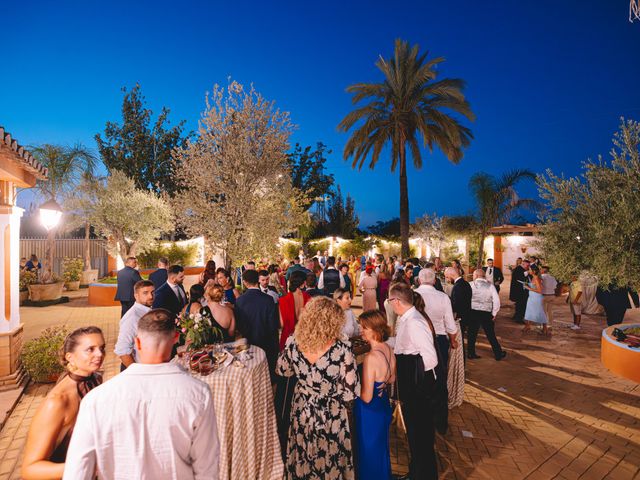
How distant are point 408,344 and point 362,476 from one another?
116 centimetres

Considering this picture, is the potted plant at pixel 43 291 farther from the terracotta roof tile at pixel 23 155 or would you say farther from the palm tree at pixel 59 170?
the terracotta roof tile at pixel 23 155

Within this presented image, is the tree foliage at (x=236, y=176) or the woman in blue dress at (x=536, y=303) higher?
the tree foliage at (x=236, y=176)

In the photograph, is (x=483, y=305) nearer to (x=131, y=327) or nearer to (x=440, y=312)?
(x=440, y=312)

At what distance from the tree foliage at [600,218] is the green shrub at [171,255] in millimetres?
16485

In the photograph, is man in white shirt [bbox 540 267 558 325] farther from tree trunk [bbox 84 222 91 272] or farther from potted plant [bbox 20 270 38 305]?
tree trunk [bbox 84 222 91 272]

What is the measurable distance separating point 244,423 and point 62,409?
165cm

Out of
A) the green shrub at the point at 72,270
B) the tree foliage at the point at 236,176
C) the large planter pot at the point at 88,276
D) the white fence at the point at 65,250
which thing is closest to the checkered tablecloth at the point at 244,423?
the tree foliage at the point at 236,176

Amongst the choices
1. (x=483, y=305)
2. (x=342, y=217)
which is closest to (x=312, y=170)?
(x=342, y=217)

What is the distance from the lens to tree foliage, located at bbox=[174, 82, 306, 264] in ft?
30.8

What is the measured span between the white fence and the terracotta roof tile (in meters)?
14.1

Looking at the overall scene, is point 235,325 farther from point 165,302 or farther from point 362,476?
point 362,476

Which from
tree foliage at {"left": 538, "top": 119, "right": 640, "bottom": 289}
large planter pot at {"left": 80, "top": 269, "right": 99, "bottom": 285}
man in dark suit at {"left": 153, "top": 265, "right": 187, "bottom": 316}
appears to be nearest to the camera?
man in dark suit at {"left": 153, "top": 265, "right": 187, "bottom": 316}

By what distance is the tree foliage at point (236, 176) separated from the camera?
9391mm

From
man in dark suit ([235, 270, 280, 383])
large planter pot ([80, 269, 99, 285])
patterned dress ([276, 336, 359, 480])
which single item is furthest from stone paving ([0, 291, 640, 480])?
large planter pot ([80, 269, 99, 285])
